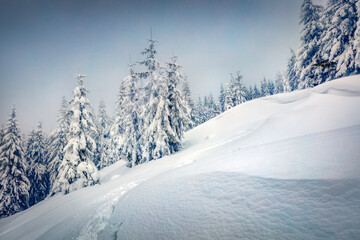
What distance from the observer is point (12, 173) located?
19.1 meters

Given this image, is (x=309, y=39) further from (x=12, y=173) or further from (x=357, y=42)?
(x=12, y=173)

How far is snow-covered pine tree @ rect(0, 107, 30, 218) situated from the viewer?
18450 millimetres

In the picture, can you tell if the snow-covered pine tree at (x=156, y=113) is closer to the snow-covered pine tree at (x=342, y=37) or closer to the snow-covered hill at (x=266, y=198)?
the snow-covered hill at (x=266, y=198)

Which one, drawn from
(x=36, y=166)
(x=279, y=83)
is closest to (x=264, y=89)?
(x=279, y=83)

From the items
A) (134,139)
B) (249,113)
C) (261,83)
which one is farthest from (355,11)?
(261,83)

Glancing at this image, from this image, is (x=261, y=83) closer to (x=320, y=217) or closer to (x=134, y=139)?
(x=134, y=139)

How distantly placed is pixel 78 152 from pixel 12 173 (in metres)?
12.8

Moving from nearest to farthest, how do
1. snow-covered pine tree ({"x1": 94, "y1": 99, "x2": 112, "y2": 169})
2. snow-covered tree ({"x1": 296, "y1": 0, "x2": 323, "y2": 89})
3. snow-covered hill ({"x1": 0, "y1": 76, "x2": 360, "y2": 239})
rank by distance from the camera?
snow-covered hill ({"x1": 0, "y1": 76, "x2": 360, "y2": 239}) → snow-covered tree ({"x1": 296, "y1": 0, "x2": 323, "y2": 89}) → snow-covered pine tree ({"x1": 94, "y1": 99, "x2": 112, "y2": 169})

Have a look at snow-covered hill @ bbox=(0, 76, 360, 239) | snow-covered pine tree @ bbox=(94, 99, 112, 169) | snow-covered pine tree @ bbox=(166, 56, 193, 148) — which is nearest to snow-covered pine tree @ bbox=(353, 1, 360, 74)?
snow-covered hill @ bbox=(0, 76, 360, 239)

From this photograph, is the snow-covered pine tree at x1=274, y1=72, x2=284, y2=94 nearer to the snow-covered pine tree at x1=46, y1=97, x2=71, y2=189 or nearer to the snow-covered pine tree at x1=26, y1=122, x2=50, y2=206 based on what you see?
the snow-covered pine tree at x1=46, y1=97, x2=71, y2=189

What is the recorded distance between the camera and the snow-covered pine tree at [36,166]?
78.7 ft

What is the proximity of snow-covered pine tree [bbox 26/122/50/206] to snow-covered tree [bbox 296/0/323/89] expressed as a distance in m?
41.0

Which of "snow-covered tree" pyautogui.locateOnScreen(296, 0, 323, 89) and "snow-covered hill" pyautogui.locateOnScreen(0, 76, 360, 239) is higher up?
"snow-covered tree" pyautogui.locateOnScreen(296, 0, 323, 89)

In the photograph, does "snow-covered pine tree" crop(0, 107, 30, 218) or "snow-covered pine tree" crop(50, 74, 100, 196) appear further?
"snow-covered pine tree" crop(0, 107, 30, 218)
